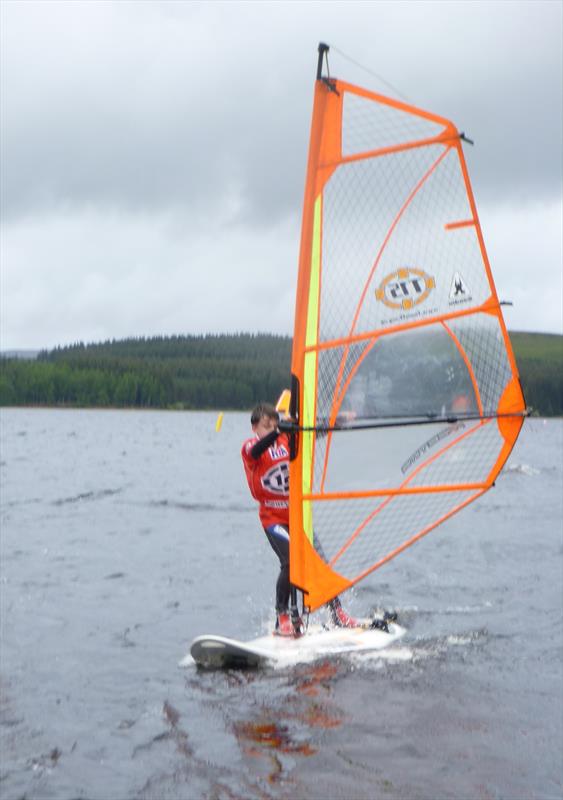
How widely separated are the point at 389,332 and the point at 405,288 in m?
0.34

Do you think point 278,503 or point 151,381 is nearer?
point 278,503

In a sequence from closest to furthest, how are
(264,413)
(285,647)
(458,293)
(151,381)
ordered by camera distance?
(458,293) → (264,413) → (285,647) → (151,381)

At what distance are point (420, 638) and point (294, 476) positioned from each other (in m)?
2.54

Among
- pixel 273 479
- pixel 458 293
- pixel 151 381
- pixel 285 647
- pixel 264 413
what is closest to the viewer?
pixel 458 293

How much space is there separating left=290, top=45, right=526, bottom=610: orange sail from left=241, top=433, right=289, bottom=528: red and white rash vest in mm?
696

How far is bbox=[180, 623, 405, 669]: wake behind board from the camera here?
7.94 m

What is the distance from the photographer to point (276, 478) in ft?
27.9

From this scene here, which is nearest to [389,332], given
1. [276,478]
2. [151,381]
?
[276,478]

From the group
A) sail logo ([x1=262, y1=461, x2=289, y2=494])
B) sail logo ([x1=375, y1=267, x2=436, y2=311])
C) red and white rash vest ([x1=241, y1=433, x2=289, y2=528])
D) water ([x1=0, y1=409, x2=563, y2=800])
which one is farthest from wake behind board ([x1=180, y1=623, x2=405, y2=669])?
sail logo ([x1=375, y1=267, x2=436, y2=311])

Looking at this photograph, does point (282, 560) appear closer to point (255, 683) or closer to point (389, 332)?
point (255, 683)

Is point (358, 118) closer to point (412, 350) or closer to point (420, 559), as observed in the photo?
point (412, 350)

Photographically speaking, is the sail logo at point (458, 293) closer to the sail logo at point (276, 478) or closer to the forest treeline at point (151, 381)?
the sail logo at point (276, 478)

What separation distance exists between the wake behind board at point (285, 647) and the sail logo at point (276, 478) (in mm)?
1215

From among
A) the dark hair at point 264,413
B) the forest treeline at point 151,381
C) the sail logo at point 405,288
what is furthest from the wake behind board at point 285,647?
the forest treeline at point 151,381
